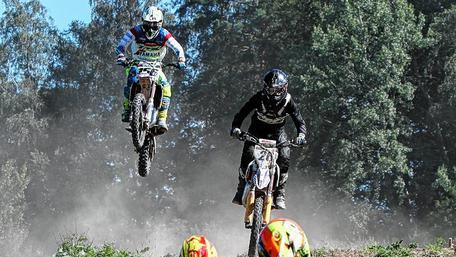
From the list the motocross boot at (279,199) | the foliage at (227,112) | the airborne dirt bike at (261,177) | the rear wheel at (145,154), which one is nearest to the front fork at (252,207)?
the airborne dirt bike at (261,177)

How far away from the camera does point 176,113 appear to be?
55.7m

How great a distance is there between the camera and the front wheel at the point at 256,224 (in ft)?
48.6

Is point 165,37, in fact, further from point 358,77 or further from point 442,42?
point 442,42

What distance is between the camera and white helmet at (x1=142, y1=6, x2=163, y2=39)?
54.0 ft

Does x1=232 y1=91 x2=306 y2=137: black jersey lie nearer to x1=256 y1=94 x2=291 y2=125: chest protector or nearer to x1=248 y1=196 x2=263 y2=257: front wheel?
x1=256 y1=94 x2=291 y2=125: chest protector

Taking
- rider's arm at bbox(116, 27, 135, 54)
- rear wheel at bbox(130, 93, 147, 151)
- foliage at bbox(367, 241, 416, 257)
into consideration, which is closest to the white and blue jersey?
rider's arm at bbox(116, 27, 135, 54)

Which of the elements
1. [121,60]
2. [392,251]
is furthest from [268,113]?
[392,251]

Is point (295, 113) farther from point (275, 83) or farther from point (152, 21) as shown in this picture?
point (152, 21)

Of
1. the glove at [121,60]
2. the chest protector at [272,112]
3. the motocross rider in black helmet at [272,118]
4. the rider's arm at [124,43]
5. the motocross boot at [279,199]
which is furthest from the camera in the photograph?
the rider's arm at [124,43]

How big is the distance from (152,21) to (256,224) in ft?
13.4

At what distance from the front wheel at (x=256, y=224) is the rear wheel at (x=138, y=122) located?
8.36ft

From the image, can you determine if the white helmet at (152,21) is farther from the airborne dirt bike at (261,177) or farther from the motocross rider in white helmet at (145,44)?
the airborne dirt bike at (261,177)

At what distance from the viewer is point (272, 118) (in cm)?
1577

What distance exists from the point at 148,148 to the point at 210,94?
36.2 m
